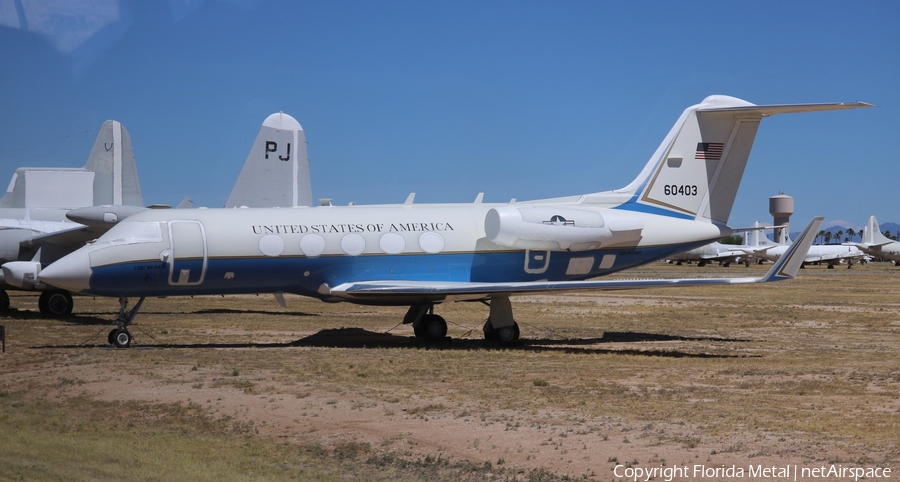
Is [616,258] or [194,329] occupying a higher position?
[616,258]

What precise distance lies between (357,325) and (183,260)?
24.7ft

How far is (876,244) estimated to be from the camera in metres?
93.0

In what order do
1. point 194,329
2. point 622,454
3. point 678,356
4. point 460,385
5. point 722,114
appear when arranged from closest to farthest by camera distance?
1. point 622,454
2. point 460,385
3. point 678,356
4. point 722,114
5. point 194,329

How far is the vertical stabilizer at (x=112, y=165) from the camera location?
107ft

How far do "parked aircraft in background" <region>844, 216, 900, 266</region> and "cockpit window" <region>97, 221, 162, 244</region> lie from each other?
87.9 metres

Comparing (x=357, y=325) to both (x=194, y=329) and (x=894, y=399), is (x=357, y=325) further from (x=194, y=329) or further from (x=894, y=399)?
(x=894, y=399)

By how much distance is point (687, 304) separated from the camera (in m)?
35.0

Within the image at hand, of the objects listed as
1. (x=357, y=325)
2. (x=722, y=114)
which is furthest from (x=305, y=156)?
(x=722, y=114)

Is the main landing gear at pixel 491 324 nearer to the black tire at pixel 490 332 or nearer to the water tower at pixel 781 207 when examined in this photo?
the black tire at pixel 490 332

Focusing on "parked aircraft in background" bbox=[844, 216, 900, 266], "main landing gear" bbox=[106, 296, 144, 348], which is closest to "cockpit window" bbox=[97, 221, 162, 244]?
"main landing gear" bbox=[106, 296, 144, 348]

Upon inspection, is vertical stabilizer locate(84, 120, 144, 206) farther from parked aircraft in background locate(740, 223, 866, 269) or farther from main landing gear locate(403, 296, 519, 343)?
parked aircraft in background locate(740, 223, 866, 269)

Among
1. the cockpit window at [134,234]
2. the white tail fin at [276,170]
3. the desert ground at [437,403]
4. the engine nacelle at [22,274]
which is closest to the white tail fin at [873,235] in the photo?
the desert ground at [437,403]

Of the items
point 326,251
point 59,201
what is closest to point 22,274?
point 59,201

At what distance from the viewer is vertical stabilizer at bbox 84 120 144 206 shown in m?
32.6
